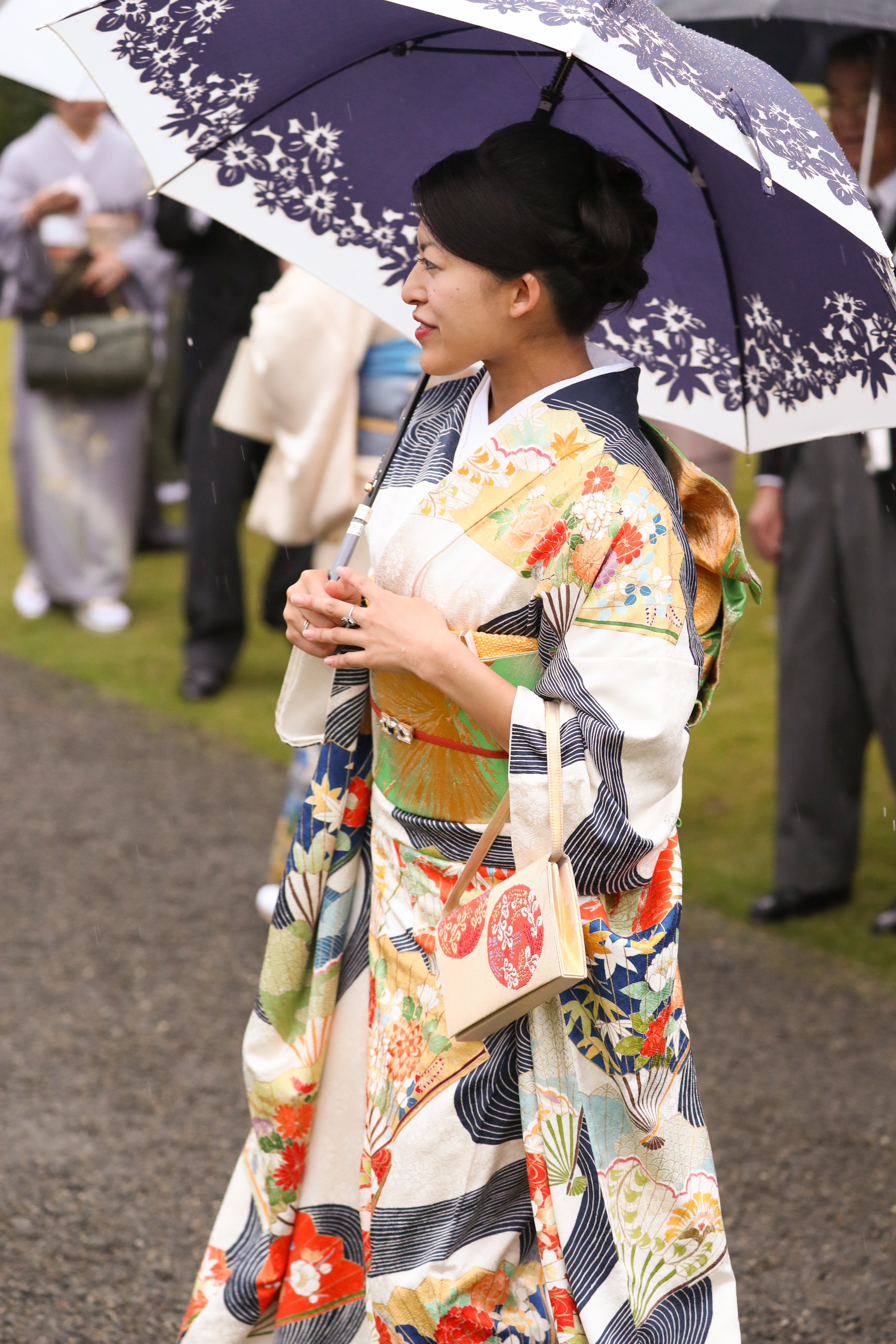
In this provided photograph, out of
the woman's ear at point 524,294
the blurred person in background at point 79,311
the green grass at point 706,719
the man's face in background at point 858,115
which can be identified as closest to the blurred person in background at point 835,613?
the man's face in background at point 858,115

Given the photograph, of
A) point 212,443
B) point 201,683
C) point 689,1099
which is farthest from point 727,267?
point 201,683

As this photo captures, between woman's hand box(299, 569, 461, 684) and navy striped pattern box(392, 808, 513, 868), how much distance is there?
0.75 ft

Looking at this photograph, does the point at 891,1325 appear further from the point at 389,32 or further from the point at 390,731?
the point at 389,32

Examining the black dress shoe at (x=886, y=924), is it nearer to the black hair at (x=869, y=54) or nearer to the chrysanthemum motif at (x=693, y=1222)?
the black hair at (x=869, y=54)

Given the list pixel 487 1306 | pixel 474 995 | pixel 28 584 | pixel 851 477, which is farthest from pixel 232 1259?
pixel 28 584

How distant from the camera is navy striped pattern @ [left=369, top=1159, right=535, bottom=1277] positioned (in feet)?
6.75

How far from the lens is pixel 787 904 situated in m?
4.52

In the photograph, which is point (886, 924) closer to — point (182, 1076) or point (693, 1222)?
point (182, 1076)

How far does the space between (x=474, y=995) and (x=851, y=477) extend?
106 inches

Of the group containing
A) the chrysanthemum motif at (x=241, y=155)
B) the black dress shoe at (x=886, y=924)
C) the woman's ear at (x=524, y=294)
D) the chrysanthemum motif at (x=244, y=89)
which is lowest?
the black dress shoe at (x=886, y=924)

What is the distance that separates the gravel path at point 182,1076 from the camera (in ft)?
9.32

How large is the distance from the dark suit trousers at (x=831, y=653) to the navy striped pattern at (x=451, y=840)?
2.37 metres

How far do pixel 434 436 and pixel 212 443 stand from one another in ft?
13.2

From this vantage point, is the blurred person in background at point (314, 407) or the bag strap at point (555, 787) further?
the blurred person in background at point (314, 407)
